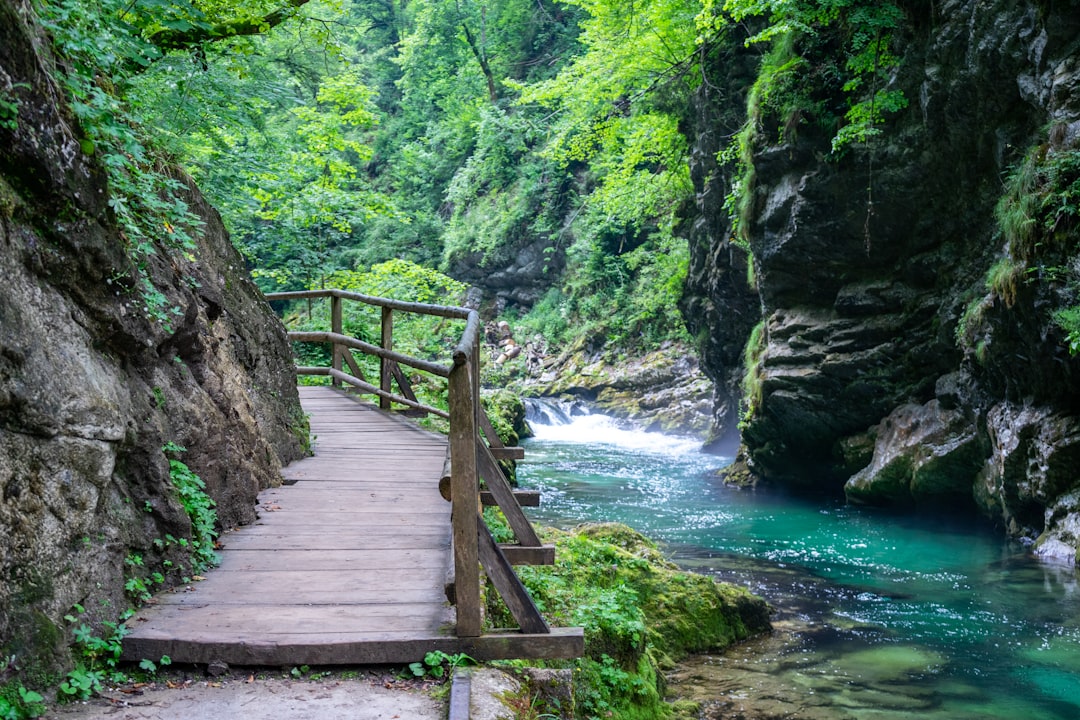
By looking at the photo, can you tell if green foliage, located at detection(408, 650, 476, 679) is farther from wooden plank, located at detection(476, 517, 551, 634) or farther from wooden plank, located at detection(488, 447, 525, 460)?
wooden plank, located at detection(488, 447, 525, 460)

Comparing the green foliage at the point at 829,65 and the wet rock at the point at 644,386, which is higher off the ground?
the green foliage at the point at 829,65

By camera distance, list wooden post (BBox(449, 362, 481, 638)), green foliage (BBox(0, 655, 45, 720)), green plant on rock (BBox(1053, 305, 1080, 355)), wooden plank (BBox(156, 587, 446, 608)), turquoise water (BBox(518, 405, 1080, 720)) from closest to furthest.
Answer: green foliage (BBox(0, 655, 45, 720)), wooden post (BBox(449, 362, 481, 638)), wooden plank (BBox(156, 587, 446, 608)), turquoise water (BBox(518, 405, 1080, 720)), green plant on rock (BBox(1053, 305, 1080, 355))

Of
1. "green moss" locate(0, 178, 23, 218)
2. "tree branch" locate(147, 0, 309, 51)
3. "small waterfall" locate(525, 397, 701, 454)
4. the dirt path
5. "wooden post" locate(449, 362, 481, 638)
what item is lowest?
"small waterfall" locate(525, 397, 701, 454)

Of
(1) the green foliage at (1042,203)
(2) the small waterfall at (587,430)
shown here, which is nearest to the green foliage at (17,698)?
(1) the green foliage at (1042,203)

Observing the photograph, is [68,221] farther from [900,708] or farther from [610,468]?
[610,468]

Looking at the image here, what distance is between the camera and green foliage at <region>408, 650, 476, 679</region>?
10.9 ft

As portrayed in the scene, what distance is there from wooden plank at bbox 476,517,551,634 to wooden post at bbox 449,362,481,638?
0.26 ft

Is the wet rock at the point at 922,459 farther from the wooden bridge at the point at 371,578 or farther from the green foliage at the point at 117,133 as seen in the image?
the green foliage at the point at 117,133

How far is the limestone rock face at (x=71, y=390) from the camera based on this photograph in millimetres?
2967

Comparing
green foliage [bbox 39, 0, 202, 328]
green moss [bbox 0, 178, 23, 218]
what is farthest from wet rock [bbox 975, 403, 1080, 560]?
green moss [bbox 0, 178, 23, 218]

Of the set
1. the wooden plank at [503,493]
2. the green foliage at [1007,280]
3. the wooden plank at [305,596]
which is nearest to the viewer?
the wooden plank at [305,596]

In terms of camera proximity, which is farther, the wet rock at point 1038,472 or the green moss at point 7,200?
the wet rock at point 1038,472

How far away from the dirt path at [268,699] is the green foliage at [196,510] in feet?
3.70

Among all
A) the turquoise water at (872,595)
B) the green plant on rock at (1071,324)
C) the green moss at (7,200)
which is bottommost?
the turquoise water at (872,595)
